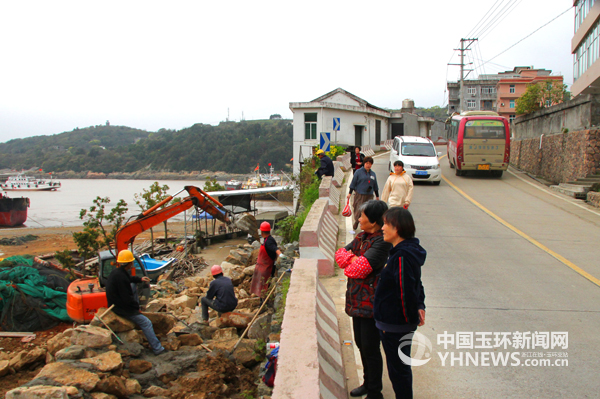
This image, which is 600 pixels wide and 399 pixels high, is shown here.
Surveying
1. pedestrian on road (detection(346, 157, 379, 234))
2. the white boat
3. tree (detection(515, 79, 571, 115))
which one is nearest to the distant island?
the white boat

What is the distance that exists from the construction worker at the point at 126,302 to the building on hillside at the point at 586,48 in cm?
2251

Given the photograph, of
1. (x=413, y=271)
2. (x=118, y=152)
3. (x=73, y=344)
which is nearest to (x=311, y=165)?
(x=73, y=344)

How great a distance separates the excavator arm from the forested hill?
82.5 metres

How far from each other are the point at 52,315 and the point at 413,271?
41.8ft

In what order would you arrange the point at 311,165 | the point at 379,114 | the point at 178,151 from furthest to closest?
the point at 178,151
the point at 379,114
the point at 311,165

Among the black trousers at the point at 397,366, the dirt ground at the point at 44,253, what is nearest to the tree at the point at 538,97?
the dirt ground at the point at 44,253

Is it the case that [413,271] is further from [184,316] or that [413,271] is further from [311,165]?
[311,165]

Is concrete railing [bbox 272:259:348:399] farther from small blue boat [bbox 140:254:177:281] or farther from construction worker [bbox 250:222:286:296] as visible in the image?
small blue boat [bbox 140:254:177:281]

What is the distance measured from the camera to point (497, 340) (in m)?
5.15

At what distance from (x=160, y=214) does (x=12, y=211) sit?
45877 millimetres

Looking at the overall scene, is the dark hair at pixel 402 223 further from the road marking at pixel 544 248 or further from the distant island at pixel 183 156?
the distant island at pixel 183 156

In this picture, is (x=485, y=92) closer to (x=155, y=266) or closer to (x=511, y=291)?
(x=155, y=266)

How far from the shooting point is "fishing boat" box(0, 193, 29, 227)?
2037 inches

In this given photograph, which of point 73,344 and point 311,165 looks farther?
point 311,165
